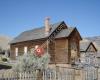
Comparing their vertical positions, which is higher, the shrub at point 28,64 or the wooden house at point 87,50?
the wooden house at point 87,50

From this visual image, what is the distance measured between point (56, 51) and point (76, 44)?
11.8 ft

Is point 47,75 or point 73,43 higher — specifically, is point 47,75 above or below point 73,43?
below

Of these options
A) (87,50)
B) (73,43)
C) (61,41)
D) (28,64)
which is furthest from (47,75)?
(87,50)

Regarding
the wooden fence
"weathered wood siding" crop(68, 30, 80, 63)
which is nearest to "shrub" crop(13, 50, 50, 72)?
the wooden fence

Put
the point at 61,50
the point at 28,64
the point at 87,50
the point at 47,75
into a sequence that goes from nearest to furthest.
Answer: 1. the point at 47,75
2. the point at 28,64
3. the point at 61,50
4. the point at 87,50

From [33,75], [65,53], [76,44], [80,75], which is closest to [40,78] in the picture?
[33,75]

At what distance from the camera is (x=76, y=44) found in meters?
39.8

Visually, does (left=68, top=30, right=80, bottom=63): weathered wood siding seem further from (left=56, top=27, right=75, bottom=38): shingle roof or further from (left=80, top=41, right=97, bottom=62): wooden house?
(left=80, top=41, right=97, bottom=62): wooden house

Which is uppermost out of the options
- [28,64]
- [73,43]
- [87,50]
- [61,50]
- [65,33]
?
[65,33]

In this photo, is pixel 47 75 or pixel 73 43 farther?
pixel 73 43

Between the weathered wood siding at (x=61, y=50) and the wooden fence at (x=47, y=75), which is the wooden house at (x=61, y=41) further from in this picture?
the wooden fence at (x=47, y=75)

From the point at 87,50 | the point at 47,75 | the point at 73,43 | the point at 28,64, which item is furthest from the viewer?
the point at 87,50

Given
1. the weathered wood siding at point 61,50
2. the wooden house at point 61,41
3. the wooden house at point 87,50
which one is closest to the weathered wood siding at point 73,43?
the wooden house at point 61,41

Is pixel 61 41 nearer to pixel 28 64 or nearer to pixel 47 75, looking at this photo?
pixel 28 64
